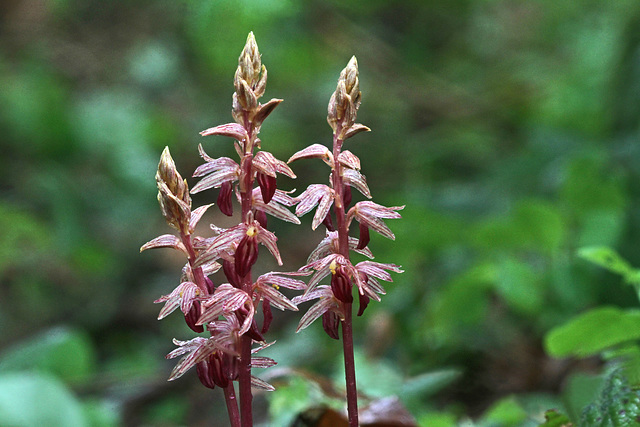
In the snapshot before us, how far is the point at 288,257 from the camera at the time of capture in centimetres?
511

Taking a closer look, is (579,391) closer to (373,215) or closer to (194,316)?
(373,215)

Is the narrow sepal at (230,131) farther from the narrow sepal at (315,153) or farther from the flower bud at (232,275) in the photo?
the flower bud at (232,275)

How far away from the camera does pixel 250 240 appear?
0.99 meters

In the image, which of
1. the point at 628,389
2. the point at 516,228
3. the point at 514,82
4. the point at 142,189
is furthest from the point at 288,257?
the point at 628,389

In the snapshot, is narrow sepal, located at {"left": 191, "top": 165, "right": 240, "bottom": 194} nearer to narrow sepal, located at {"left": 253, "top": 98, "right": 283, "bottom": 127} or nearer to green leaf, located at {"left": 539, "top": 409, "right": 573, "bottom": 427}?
narrow sepal, located at {"left": 253, "top": 98, "right": 283, "bottom": 127}

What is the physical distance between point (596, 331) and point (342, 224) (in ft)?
2.64

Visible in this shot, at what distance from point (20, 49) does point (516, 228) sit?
17.2 ft

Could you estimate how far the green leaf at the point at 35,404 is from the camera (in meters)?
1.93

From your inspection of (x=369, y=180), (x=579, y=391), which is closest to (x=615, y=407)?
(x=579, y=391)

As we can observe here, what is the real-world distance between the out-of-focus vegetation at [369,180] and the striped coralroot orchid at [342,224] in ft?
2.37

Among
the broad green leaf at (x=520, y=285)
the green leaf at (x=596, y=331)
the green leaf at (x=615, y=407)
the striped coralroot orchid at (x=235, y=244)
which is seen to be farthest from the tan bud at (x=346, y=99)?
the broad green leaf at (x=520, y=285)

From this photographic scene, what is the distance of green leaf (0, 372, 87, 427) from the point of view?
6.32 feet

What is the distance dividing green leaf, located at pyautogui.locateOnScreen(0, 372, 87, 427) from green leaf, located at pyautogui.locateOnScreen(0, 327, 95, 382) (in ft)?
1.73

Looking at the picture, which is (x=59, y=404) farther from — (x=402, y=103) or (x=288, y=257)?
(x=402, y=103)
